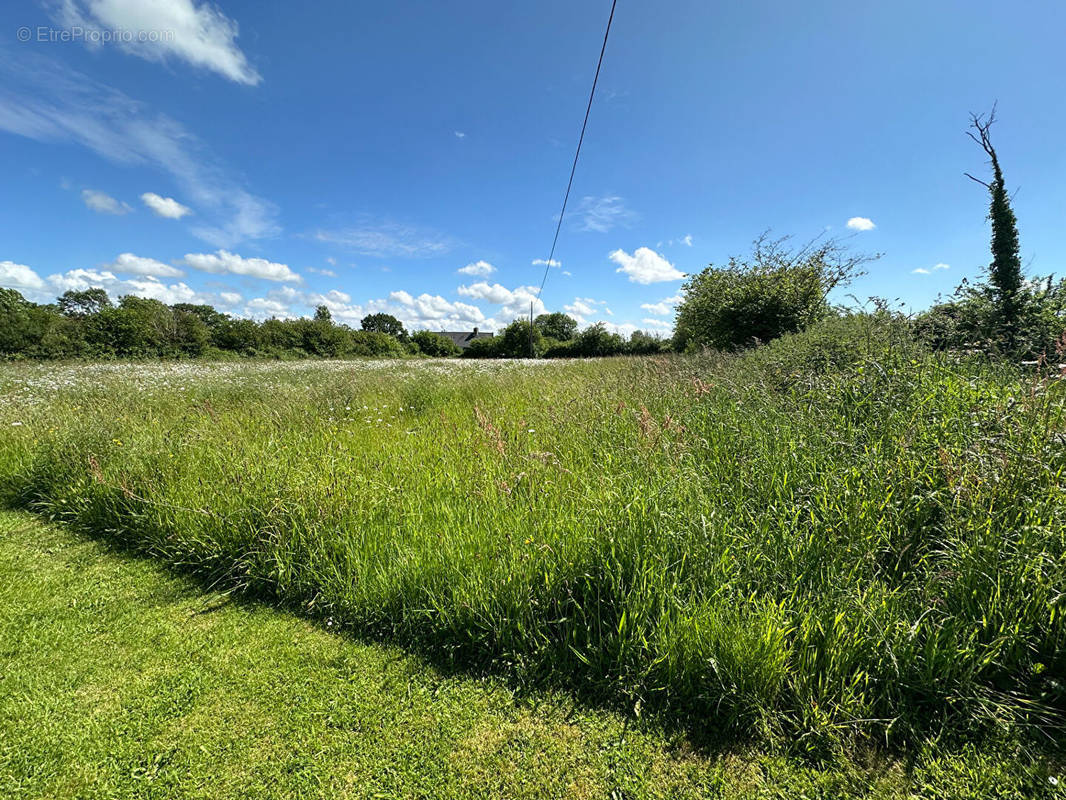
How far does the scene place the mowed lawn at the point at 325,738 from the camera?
138 cm

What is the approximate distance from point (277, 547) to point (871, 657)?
3.48 metres

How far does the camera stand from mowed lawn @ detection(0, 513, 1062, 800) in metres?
1.38

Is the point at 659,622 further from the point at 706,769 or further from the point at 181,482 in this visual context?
the point at 181,482

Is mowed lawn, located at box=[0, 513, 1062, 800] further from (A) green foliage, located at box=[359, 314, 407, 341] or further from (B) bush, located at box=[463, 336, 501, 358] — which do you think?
(A) green foliage, located at box=[359, 314, 407, 341]

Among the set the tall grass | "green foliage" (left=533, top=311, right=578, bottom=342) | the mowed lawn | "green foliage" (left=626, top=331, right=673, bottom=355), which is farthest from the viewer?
"green foliage" (left=533, top=311, right=578, bottom=342)

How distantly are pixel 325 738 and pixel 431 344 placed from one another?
54.5 metres

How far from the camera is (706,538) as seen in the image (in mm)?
2100

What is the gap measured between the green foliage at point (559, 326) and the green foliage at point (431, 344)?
53.1ft

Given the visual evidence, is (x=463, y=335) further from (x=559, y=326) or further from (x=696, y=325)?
(x=696, y=325)

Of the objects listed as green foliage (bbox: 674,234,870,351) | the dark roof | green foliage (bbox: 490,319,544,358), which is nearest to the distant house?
the dark roof

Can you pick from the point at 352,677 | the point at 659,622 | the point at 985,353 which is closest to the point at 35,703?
the point at 352,677

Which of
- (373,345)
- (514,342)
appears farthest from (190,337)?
(514,342)

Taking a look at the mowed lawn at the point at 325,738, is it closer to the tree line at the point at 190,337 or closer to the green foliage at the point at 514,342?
the tree line at the point at 190,337

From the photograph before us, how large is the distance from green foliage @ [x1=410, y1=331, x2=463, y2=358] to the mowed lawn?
5196 cm
